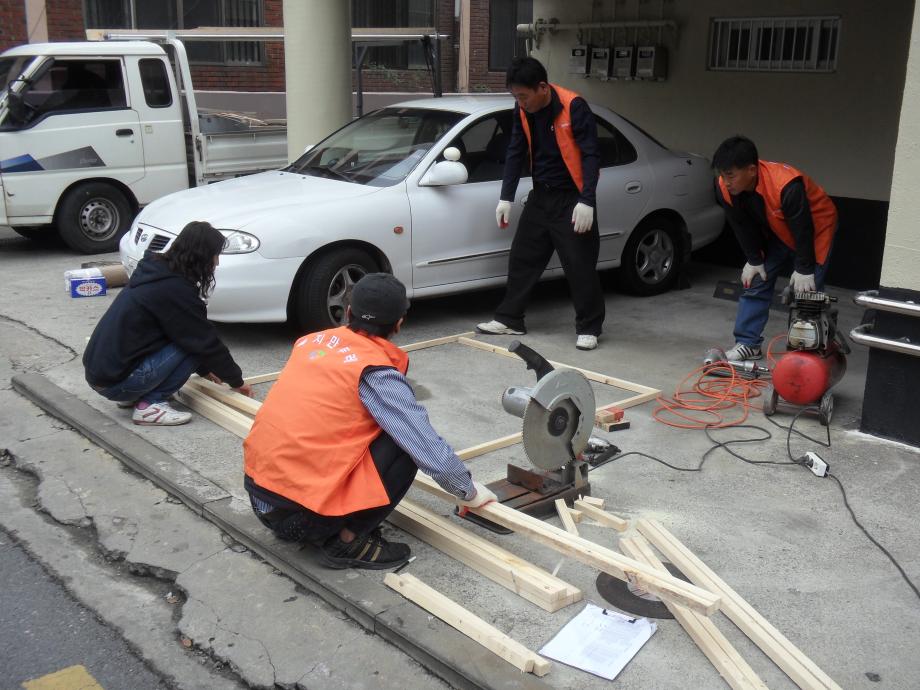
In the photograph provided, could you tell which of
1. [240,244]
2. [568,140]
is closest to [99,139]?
[240,244]

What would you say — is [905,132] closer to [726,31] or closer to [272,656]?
[272,656]

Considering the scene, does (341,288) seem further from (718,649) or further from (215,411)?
(718,649)

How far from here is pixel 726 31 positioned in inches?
388

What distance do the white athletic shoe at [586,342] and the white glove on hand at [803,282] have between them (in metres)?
1.62

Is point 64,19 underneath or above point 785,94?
above

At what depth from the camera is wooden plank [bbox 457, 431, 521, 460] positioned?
523 centimetres

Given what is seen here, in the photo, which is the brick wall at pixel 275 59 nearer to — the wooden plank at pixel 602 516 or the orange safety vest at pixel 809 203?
the orange safety vest at pixel 809 203

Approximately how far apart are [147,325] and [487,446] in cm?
197

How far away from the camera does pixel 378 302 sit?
384cm

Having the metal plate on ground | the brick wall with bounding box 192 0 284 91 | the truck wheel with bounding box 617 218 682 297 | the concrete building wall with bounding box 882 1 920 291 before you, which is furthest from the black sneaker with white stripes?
the brick wall with bounding box 192 0 284 91

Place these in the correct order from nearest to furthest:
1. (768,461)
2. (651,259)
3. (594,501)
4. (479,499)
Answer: (479,499) < (594,501) < (768,461) < (651,259)

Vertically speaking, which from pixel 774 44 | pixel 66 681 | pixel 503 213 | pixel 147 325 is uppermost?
pixel 774 44

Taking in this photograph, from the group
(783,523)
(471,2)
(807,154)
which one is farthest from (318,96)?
(471,2)

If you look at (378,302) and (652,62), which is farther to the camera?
(652,62)
